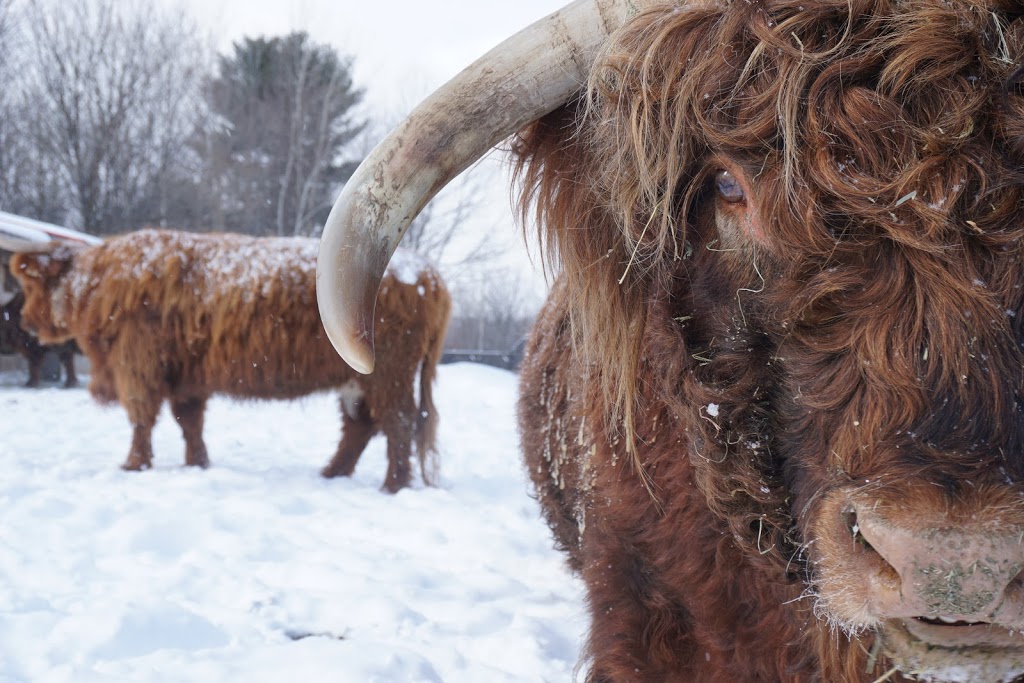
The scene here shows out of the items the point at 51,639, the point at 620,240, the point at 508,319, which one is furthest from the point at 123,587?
the point at 508,319

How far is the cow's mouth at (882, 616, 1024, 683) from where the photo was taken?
1.04 metres

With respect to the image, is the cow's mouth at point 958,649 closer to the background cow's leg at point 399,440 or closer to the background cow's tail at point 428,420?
the background cow's leg at point 399,440

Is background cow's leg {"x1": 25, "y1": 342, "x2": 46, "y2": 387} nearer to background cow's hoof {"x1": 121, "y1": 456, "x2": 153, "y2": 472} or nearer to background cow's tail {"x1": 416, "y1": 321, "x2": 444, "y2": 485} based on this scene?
background cow's hoof {"x1": 121, "y1": 456, "x2": 153, "y2": 472}

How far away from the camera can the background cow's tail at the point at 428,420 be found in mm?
6227

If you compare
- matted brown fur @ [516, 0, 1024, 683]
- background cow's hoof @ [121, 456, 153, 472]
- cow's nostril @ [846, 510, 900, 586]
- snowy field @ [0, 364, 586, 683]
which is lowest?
background cow's hoof @ [121, 456, 153, 472]

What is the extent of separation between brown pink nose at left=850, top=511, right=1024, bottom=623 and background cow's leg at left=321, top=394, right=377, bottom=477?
5.72 m

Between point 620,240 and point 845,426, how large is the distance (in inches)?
24.3

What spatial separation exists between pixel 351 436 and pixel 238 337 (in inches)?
49.6

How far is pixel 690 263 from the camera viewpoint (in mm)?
1456

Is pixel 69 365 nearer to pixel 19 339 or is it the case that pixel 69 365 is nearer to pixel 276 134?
pixel 19 339

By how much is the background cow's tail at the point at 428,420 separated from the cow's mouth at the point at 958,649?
5186 millimetres

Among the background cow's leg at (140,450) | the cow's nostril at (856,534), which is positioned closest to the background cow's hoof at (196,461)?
the background cow's leg at (140,450)

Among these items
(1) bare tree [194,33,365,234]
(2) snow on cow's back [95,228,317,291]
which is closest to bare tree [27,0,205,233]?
(1) bare tree [194,33,365,234]

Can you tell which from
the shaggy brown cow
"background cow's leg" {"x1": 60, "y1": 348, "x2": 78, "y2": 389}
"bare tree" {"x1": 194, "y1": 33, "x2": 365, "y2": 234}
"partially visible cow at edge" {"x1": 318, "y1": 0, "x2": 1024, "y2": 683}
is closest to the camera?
"partially visible cow at edge" {"x1": 318, "y1": 0, "x2": 1024, "y2": 683}
